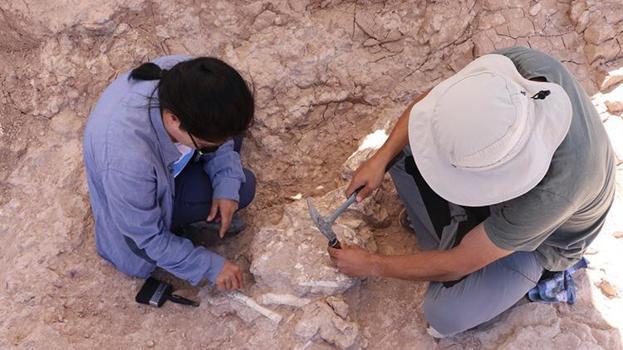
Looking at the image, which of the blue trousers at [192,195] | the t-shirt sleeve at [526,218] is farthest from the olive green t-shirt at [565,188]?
the blue trousers at [192,195]

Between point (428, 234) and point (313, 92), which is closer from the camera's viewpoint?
point (428, 234)

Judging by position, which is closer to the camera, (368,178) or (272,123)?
(368,178)

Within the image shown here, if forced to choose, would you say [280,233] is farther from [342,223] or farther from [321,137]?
[321,137]

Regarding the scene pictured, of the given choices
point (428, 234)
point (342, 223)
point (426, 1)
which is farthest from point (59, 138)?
point (426, 1)

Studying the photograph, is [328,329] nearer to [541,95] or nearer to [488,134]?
[488,134]

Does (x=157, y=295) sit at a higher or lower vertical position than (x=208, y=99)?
lower

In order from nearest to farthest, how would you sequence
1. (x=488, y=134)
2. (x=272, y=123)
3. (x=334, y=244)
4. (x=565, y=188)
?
(x=488, y=134) < (x=565, y=188) < (x=334, y=244) < (x=272, y=123)

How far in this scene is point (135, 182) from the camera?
61.3 inches

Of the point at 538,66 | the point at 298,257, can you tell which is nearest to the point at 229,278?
the point at 298,257

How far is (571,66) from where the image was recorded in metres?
2.49

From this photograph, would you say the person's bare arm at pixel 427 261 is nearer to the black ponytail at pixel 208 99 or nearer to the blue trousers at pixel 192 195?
the blue trousers at pixel 192 195

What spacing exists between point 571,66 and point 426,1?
76cm

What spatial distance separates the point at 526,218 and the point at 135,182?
1.12 m

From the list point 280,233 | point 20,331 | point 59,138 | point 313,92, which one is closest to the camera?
point 20,331
